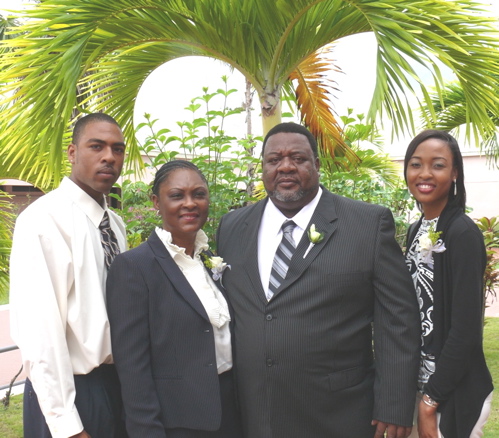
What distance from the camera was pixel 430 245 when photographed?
103 inches

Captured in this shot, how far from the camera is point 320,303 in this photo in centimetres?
263

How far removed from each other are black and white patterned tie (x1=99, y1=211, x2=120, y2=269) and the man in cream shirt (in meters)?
0.02

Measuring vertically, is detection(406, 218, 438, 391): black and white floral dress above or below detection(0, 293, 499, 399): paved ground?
above

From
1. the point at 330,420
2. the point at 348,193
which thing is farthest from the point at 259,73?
the point at 330,420

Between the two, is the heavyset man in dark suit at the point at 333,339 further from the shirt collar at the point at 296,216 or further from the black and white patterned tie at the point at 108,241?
Answer: the black and white patterned tie at the point at 108,241

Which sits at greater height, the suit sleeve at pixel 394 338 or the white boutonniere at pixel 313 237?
the white boutonniere at pixel 313 237

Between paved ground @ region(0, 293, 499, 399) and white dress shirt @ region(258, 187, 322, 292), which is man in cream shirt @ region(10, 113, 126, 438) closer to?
white dress shirt @ region(258, 187, 322, 292)

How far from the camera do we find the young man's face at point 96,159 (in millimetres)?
2793

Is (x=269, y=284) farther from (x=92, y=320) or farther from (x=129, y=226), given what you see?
(x=129, y=226)

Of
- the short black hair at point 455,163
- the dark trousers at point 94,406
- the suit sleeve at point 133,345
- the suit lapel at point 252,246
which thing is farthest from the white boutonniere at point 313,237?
the dark trousers at point 94,406

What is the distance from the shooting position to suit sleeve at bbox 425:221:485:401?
99.6 inches

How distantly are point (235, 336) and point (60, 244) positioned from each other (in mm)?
884

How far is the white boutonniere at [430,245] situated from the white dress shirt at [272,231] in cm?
53

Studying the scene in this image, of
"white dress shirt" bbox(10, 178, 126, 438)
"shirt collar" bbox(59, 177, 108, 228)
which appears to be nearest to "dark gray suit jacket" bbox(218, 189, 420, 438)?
"white dress shirt" bbox(10, 178, 126, 438)
